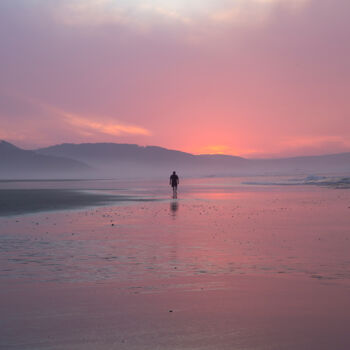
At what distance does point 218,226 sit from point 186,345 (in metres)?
13.6

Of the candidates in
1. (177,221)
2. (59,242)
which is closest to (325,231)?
(177,221)

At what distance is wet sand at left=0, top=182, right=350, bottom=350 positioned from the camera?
6535 millimetres

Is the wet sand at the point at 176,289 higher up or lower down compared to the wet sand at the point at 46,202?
lower down

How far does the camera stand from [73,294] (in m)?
8.77

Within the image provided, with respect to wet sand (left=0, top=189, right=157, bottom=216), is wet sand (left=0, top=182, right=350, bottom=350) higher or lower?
lower

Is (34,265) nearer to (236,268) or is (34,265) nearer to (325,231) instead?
(236,268)

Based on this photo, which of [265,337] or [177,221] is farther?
[177,221]

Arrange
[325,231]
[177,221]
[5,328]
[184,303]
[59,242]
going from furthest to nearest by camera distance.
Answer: [177,221] → [325,231] → [59,242] → [184,303] → [5,328]

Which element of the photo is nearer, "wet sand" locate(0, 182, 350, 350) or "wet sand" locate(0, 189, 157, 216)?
"wet sand" locate(0, 182, 350, 350)

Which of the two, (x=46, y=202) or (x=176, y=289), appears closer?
(x=176, y=289)

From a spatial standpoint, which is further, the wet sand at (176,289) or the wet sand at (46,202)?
the wet sand at (46,202)

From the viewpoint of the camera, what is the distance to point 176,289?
30.0ft

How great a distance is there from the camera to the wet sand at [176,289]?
6535 mm

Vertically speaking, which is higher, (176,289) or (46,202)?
(46,202)
